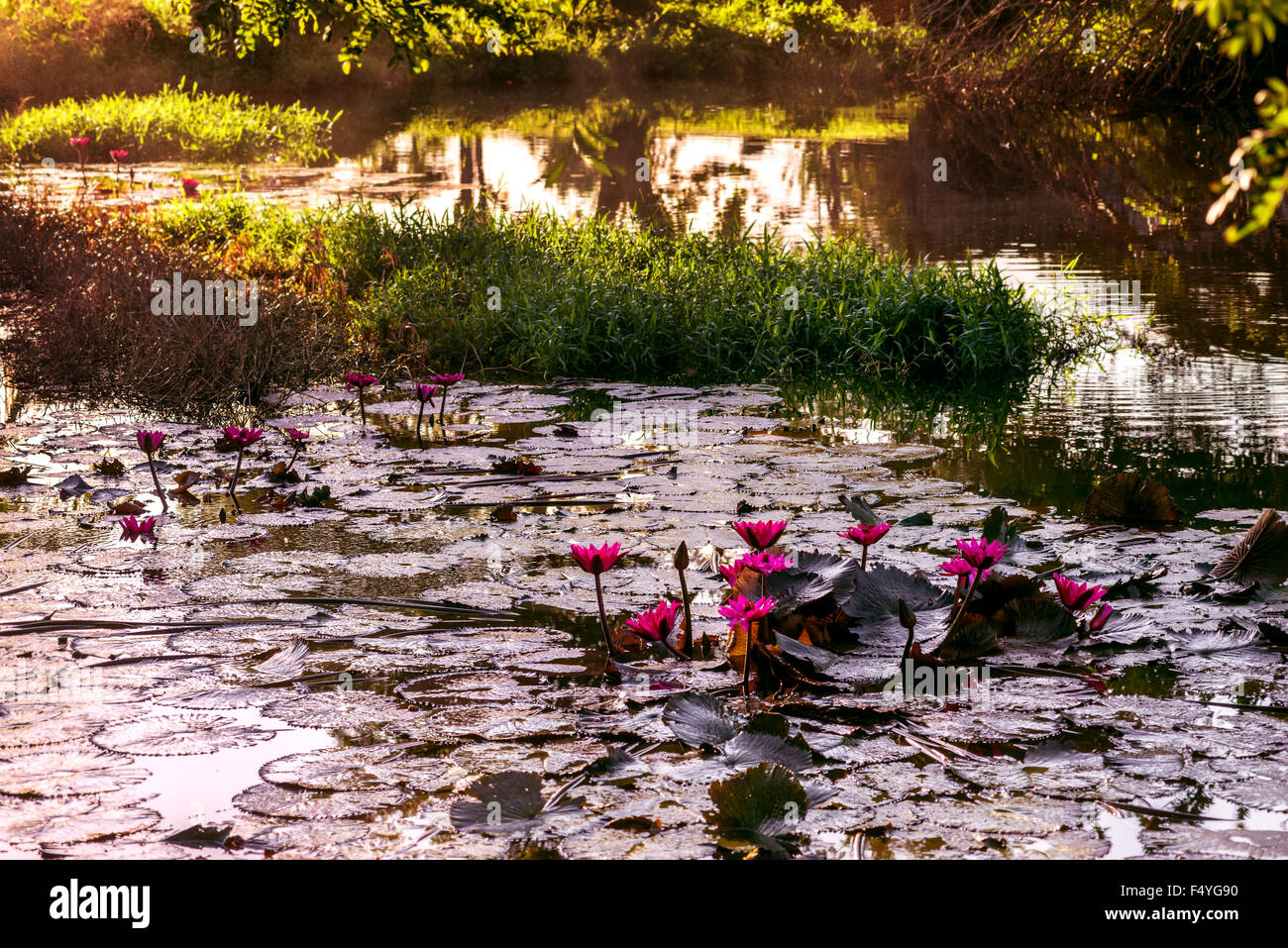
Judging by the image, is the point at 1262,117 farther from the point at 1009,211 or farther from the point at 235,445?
the point at 1009,211

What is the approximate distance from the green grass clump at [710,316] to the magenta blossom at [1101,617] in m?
4.55

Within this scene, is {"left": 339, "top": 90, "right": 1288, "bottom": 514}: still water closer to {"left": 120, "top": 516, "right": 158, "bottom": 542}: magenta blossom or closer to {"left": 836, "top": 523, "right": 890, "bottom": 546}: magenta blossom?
{"left": 836, "top": 523, "right": 890, "bottom": 546}: magenta blossom

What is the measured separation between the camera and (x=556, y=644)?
13.9ft

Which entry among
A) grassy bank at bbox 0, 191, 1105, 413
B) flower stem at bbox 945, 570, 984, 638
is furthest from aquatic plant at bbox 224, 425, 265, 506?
flower stem at bbox 945, 570, 984, 638

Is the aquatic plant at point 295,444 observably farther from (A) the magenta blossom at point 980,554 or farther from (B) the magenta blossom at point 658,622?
(A) the magenta blossom at point 980,554

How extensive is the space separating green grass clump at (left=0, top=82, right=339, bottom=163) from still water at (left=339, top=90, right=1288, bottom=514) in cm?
147

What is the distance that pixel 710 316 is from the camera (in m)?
8.98

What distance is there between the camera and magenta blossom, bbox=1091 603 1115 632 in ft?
13.3

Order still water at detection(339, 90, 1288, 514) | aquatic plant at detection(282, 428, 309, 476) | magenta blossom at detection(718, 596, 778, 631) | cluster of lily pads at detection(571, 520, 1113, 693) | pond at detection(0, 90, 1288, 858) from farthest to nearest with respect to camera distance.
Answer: still water at detection(339, 90, 1288, 514)
aquatic plant at detection(282, 428, 309, 476)
cluster of lily pads at detection(571, 520, 1113, 693)
magenta blossom at detection(718, 596, 778, 631)
pond at detection(0, 90, 1288, 858)

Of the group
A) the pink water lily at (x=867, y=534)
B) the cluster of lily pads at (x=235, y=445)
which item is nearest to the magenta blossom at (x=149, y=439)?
the cluster of lily pads at (x=235, y=445)

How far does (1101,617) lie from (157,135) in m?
21.9

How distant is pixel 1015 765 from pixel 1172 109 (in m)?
24.0

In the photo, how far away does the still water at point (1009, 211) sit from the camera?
22.7ft
